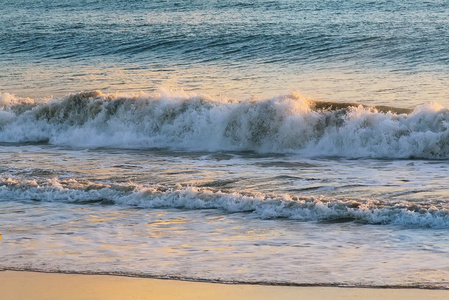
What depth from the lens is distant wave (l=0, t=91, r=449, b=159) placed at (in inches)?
552

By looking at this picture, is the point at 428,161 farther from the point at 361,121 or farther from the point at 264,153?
the point at 264,153

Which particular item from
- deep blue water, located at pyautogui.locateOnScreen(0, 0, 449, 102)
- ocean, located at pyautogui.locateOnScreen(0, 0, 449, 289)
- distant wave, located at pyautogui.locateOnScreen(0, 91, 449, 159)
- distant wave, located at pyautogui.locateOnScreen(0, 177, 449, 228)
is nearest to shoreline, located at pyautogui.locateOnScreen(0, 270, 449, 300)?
ocean, located at pyautogui.locateOnScreen(0, 0, 449, 289)

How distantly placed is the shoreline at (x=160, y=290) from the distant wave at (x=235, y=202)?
240 cm

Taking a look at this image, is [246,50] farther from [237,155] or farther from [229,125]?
[237,155]

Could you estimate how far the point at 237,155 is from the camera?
46.9ft

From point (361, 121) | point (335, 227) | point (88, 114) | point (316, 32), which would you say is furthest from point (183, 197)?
point (316, 32)

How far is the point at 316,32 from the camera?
29.4 metres

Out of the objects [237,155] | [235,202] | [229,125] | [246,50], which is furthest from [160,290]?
[246,50]

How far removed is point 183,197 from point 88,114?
27.7 feet

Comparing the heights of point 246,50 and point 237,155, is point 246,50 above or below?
above

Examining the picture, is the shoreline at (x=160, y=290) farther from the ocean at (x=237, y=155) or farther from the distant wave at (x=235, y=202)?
the distant wave at (x=235, y=202)

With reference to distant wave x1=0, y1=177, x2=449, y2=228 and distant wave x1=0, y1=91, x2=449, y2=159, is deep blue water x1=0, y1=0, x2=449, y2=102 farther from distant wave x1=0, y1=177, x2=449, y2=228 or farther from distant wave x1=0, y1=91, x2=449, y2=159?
distant wave x1=0, y1=177, x2=449, y2=228

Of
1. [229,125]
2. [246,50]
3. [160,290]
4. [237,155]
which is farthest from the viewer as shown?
[246,50]

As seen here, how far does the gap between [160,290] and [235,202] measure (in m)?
3.35
